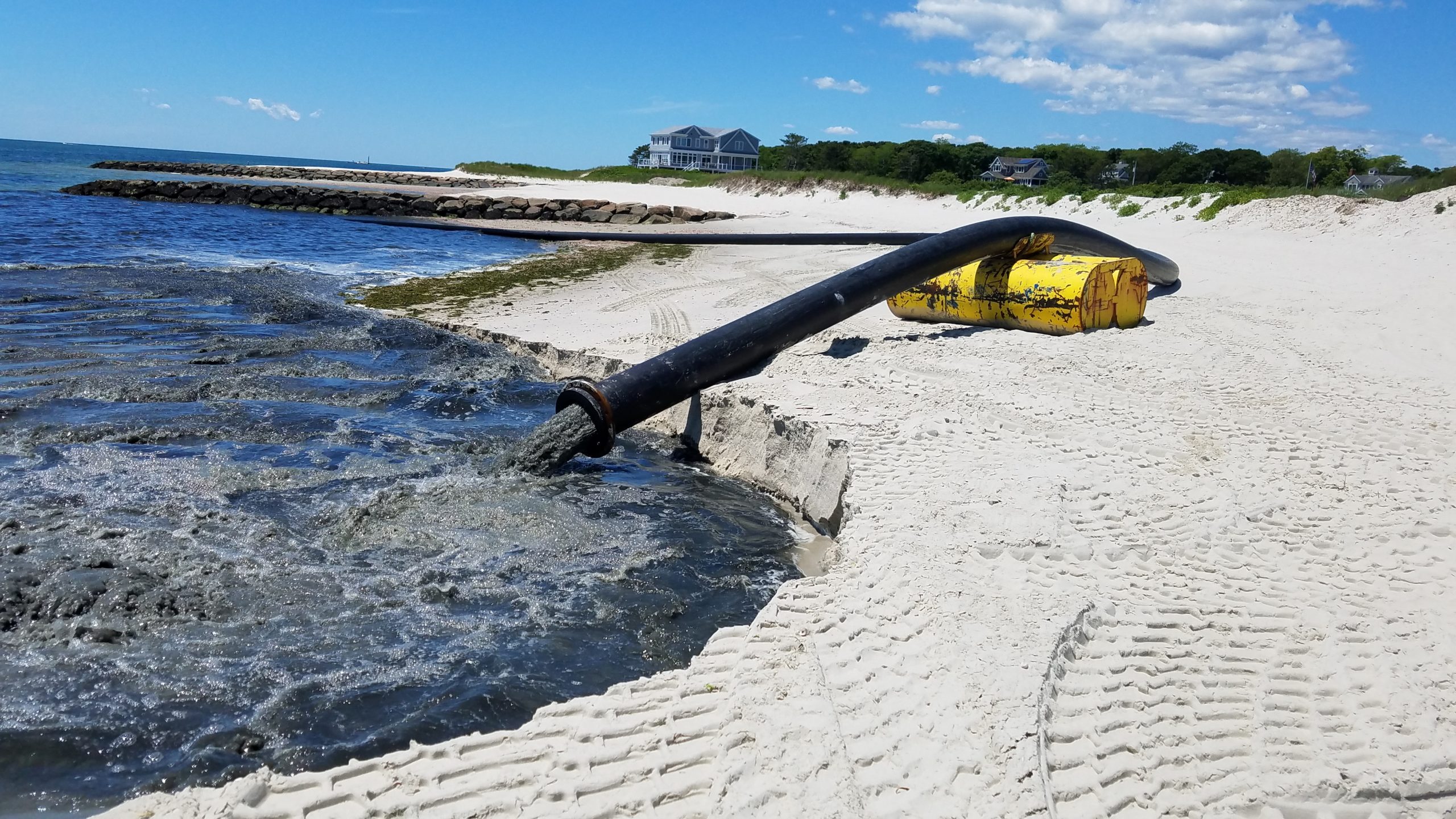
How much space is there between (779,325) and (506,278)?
333 inches

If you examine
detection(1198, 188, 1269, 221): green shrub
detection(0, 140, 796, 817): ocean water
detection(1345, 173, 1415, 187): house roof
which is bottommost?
detection(0, 140, 796, 817): ocean water

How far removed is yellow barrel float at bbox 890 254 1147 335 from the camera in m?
8.52

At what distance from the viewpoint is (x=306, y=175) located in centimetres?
6444

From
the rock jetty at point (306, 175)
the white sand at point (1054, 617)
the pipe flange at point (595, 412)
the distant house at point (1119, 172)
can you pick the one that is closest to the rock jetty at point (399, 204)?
the rock jetty at point (306, 175)

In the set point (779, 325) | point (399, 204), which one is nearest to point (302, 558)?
point (779, 325)

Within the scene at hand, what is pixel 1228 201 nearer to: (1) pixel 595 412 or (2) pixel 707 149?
(1) pixel 595 412

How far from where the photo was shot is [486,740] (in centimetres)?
299

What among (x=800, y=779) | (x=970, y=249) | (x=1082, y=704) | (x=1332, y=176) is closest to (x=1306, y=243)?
(x=970, y=249)

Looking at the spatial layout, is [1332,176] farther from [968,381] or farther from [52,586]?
[52,586]

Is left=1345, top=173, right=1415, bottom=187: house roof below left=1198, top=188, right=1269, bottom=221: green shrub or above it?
above

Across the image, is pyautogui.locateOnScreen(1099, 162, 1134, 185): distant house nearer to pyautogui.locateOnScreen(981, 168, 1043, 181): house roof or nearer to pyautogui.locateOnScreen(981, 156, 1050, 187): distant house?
pyautogui.locateOnScreen(981, 156, 1050, 187): distant house

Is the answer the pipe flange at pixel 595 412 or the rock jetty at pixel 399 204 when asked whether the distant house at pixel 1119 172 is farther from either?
the pipe flange at pixel 595 412

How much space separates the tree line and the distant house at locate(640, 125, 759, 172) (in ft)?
22.4

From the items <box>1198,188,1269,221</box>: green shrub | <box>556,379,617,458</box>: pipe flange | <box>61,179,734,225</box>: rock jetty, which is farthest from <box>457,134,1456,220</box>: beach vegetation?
<box>556,379,617,458</box>: pipe flange
